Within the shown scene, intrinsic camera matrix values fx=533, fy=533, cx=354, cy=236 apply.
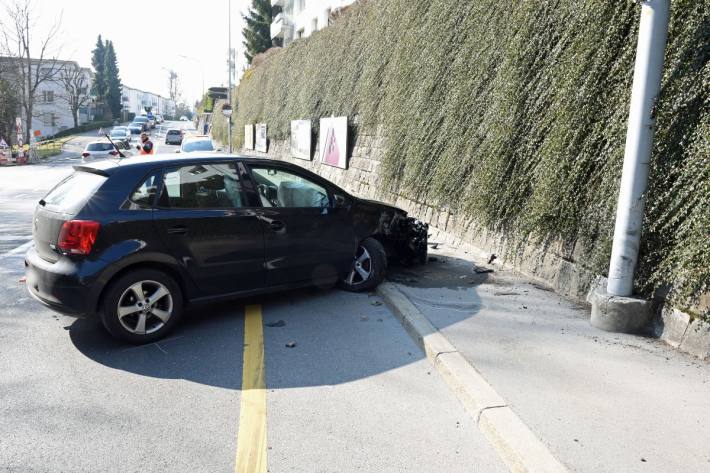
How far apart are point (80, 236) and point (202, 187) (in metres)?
1.16

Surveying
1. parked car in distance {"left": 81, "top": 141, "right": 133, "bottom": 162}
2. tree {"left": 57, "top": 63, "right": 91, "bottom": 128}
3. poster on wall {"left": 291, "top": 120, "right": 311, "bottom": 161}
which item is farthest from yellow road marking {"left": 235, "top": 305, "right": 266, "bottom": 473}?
tree {"left": 57, "top": 63, "right": 91, "bottom": 128}

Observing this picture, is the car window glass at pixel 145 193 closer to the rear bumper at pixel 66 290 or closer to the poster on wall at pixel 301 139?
the rear bumper at pixel 66 290

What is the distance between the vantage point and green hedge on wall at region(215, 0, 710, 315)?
4.32 meters

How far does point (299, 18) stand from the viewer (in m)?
45.2

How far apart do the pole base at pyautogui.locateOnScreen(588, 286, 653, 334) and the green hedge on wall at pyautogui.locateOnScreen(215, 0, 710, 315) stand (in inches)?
8.0

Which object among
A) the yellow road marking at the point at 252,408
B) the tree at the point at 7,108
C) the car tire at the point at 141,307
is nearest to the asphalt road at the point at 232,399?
the yellow road marking at the point at 252,408

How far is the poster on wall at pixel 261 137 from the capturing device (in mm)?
26852

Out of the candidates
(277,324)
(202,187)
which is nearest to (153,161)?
(202,187)

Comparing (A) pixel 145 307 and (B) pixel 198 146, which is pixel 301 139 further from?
(A) pixel 145 307

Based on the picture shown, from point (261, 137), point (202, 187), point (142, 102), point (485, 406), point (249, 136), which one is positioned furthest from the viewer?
point (142, 102)

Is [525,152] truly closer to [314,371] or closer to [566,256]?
[566,256]

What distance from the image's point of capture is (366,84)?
12.7 metres

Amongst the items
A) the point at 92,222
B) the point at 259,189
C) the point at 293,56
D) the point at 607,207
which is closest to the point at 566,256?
the point at 607,207

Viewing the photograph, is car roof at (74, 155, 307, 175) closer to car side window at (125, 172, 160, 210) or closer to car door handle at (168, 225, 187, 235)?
car side window at (125, 172, 160, 210)
